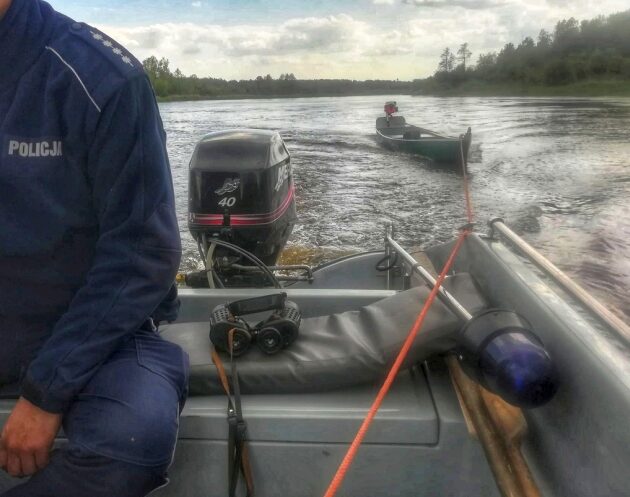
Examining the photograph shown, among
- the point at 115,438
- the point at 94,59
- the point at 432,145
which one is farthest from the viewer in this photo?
the point at 432,145

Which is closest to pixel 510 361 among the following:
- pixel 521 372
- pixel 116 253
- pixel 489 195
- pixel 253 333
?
pixel 521 372

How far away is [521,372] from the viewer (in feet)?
4.64

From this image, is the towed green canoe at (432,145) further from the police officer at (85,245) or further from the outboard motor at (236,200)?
the police officer at (85,245)

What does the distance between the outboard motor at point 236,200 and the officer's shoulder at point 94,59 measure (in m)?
1.71

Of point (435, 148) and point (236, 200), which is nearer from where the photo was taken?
point (236, 200)

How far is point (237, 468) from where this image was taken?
1.67 metres

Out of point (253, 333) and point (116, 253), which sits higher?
point (116, 253)

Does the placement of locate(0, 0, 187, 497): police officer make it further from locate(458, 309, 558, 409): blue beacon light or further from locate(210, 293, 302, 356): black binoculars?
locate(458, 309, 558, 409): blue beacon light

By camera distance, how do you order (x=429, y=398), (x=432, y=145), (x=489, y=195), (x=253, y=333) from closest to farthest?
(x=429, y=398) < (x=253, y=333) < (x=489, y=195) < (x=432, y=145)

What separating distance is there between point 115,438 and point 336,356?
68cm

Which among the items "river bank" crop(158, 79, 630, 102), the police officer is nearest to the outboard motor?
the police officer

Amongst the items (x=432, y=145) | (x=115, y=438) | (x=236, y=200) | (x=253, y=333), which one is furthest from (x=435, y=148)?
(x=115, y=438)

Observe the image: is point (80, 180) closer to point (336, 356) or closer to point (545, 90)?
point (336, 356)

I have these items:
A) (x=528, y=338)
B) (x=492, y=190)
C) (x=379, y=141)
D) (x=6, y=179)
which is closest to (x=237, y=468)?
(x=528, y=338)
